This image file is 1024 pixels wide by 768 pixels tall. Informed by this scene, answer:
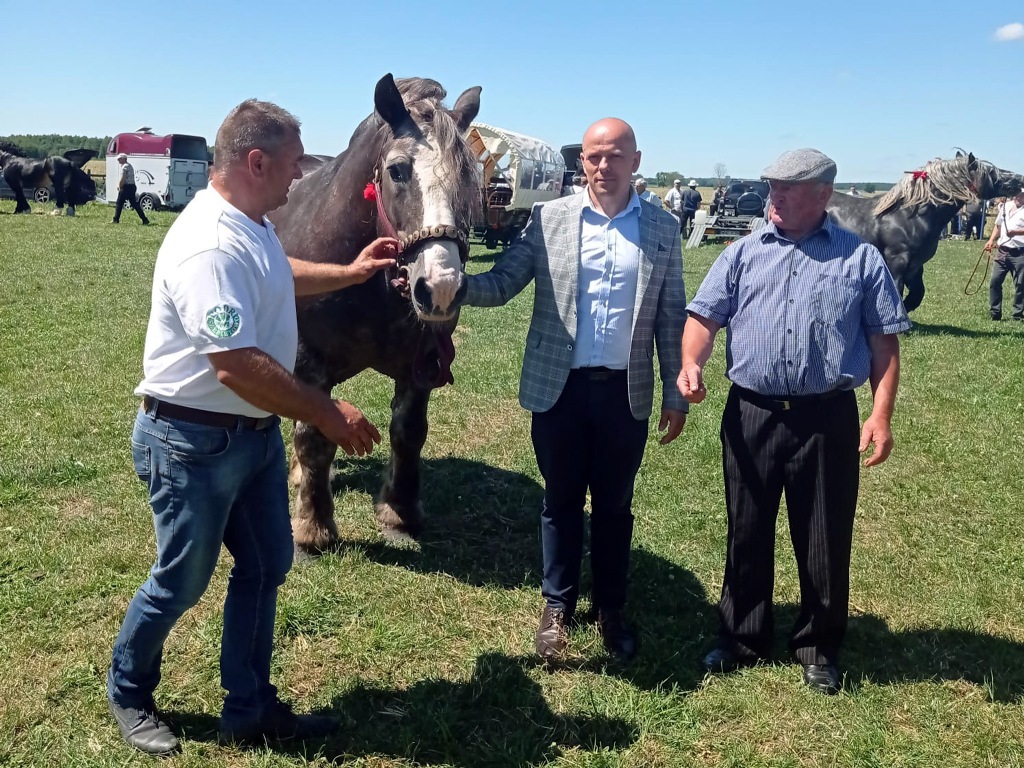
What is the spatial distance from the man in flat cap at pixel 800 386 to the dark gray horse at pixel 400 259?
114 centimetres

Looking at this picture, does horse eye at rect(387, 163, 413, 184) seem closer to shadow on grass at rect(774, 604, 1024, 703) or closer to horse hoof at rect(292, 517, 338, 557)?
horse hoof at rect(292, 517, 338, 557)

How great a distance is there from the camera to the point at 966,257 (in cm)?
2597

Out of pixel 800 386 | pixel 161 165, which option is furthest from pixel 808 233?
pixel 161 165

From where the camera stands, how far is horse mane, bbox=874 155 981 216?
1156 centimetres

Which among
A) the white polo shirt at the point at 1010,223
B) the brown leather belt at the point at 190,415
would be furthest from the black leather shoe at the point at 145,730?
the white polo shirt at the point at 1010,223

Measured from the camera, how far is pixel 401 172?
3543 millimetres

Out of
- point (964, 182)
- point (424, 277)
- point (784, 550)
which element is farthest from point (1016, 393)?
point (424, 277)

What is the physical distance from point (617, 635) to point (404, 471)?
170 centimetres

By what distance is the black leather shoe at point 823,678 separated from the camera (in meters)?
3.45

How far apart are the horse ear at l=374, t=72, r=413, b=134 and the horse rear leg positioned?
68.3 inches

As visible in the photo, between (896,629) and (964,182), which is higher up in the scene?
(964,182)

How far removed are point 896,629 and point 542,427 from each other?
2110 mm

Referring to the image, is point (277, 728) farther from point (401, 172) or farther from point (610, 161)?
point (610, 161)

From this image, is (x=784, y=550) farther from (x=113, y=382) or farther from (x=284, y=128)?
(x=113, y=382)
